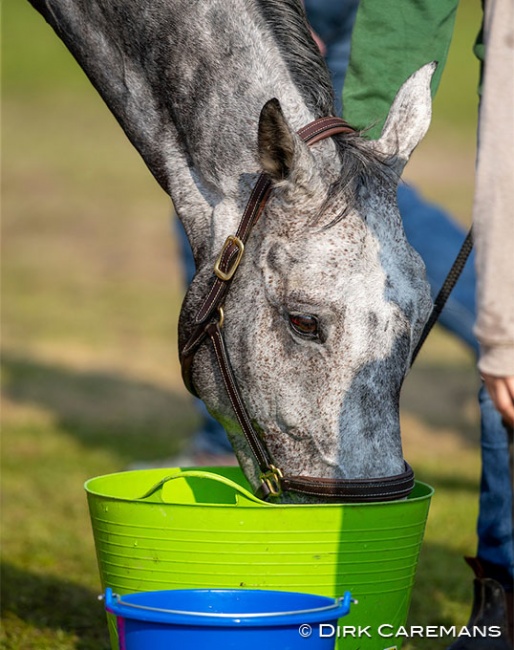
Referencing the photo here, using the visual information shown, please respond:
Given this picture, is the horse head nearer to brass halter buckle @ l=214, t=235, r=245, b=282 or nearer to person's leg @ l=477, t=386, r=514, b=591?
brass halter buckle @ l=214, t=235, r=245, b=282

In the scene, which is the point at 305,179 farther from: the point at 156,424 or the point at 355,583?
the point at 156,424

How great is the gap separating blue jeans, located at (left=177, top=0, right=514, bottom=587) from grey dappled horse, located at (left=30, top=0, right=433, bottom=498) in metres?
0.42

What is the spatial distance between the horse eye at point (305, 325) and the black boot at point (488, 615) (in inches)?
44.3

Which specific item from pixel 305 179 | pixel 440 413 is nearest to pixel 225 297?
pixel 305 179

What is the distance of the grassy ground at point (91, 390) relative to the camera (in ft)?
13.5

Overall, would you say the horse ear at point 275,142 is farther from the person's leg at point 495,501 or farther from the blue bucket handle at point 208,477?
the person's leg at point 495,501

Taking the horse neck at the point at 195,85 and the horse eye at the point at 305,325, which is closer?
the horse eye at the point at 305,325

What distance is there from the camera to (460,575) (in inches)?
171

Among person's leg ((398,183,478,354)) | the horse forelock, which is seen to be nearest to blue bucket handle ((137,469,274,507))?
the horse forelock

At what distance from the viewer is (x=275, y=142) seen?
278 centimetres

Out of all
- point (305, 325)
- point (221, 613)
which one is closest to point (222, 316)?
point (305, 325)

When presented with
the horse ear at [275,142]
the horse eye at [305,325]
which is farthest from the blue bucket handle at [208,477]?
the horse ear at [275,142]

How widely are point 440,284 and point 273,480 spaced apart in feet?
7.80

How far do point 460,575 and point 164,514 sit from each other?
2274 millimetres
